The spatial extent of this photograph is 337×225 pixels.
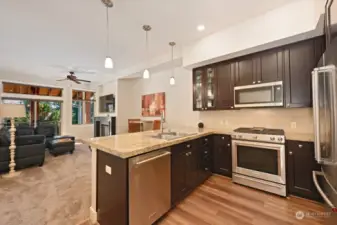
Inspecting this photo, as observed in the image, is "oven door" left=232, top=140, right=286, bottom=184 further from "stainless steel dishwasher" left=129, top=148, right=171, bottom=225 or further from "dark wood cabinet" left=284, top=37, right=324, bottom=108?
"stainless steel dishwasher" left=129, top=148, right=171, bottom=225

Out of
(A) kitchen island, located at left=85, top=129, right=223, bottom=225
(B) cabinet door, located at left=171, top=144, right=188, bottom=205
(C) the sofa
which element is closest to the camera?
(A) kitchen island, located at left=85, top=129, right=223, bottom=225

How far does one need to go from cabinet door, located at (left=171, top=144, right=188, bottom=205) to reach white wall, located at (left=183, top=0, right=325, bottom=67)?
2.06 m

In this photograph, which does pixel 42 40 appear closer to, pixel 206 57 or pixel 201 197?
pixel 206 57

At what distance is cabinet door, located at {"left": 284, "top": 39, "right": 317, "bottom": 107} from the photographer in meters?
2.54

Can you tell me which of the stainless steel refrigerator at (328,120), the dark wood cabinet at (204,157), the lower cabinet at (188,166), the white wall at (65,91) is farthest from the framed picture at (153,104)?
the stainless steel refrigerator at (328,120)

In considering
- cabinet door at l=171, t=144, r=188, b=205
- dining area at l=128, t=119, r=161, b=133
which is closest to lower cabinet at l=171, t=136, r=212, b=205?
cabinet door at l=171, t=144, r=188, b=205

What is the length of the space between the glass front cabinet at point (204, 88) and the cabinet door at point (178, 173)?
5.47 ft

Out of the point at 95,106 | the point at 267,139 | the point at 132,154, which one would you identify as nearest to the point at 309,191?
the point at 267,139

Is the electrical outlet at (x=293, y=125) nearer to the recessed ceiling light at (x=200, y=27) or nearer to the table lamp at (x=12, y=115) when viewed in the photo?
the recessed ceiling light at (x=200, y=27)

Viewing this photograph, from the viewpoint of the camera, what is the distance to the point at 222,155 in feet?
10.9

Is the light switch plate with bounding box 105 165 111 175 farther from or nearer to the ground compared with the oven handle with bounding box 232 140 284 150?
nearer to the ground

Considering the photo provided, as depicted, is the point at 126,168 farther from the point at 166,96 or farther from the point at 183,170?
the point at 166,96

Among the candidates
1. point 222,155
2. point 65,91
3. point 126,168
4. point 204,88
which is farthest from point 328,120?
point 65,91

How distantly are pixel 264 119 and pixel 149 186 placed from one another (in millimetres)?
2699
